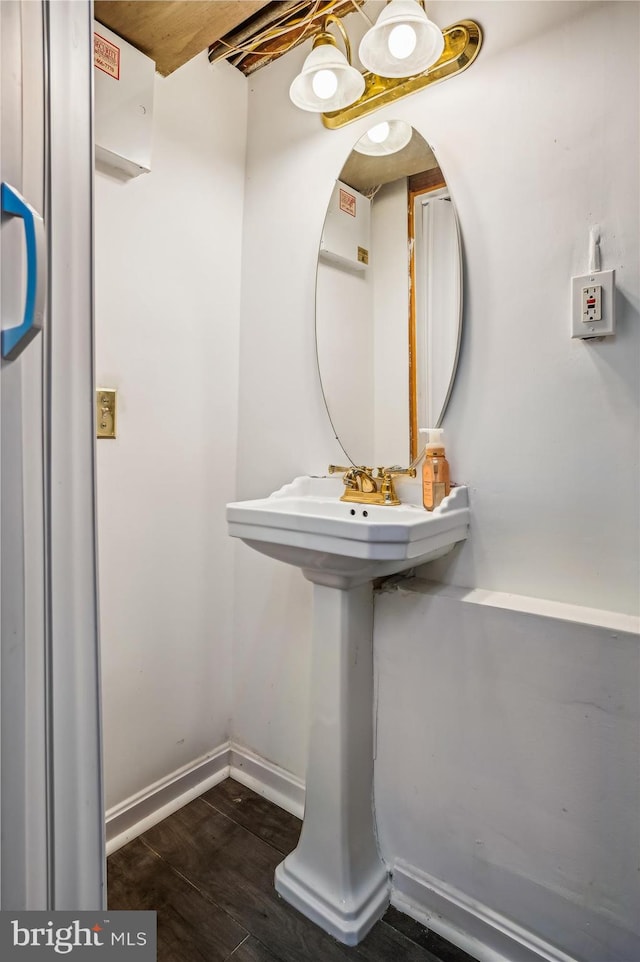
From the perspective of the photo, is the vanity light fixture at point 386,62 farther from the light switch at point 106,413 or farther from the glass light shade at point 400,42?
the light switch at point 106,413

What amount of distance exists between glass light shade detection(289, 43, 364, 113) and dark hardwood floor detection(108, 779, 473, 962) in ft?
6.57

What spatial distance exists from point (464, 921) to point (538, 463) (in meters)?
1.05

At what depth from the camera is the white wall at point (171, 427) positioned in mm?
1368

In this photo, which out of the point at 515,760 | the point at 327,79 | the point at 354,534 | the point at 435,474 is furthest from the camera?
the point at 327,79

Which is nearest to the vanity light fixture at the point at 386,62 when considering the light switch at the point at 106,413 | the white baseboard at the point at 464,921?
the light switch at the point at 106,413

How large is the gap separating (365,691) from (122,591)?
0.71 metres

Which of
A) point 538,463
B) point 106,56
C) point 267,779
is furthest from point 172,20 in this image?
point 267,779

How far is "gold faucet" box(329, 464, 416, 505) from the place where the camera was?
1293mm

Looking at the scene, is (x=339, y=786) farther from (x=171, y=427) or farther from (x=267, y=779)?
(x=171, y=427)

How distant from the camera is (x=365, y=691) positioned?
1.26 metres

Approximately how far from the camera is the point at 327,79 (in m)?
1.28

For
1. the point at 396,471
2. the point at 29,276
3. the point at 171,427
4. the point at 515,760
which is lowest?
the point at 515,760

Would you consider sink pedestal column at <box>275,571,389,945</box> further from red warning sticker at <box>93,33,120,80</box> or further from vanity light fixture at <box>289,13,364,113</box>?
red warning sticker at <box>93,33,120,80</box>

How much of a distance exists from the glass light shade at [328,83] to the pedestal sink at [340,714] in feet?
3.34
